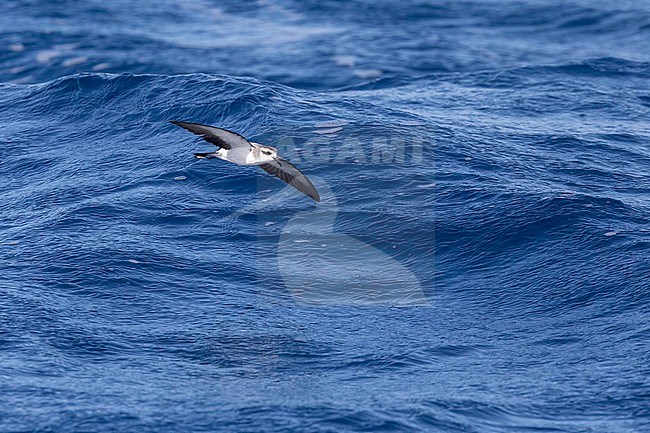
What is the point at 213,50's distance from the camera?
123 ft

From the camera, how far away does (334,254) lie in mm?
20516

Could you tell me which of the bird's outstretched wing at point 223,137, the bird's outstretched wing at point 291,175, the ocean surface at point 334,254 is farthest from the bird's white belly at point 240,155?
the ocean surface at point 334,254

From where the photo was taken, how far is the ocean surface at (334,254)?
15.6 metres

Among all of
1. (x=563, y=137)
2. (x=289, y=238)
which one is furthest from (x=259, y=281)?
(x=563, y=137)

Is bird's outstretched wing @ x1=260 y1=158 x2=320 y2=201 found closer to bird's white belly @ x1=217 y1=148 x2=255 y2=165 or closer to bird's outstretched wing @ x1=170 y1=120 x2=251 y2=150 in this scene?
bird's white belly @ x1=217 y1=148 x2=255 y2=165

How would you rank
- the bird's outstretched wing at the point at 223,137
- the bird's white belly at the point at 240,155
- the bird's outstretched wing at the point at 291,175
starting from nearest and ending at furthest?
the bird's outstretched wing at the point at 223,137 < the bird's white belly at the point at 240,155 < the bird's outstretched wing at the point at 291,175

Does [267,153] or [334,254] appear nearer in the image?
[267,153]

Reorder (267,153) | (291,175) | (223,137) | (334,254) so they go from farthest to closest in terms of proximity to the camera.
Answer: (334,254)
(291,175)
(267,153)
(223,137)

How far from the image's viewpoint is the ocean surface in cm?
1564

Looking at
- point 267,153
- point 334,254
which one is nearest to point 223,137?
point 267,153

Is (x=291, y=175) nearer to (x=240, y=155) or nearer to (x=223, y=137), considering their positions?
(x=240, y=155)

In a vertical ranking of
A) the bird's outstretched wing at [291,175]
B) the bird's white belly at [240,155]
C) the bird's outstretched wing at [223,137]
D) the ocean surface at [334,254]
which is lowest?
the ocean surface at [334,254]

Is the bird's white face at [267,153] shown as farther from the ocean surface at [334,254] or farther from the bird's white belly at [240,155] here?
the ocean surface at [334,254]

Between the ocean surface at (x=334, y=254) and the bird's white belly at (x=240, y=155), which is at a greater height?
the bird's white belly at (x=240, y=155)
